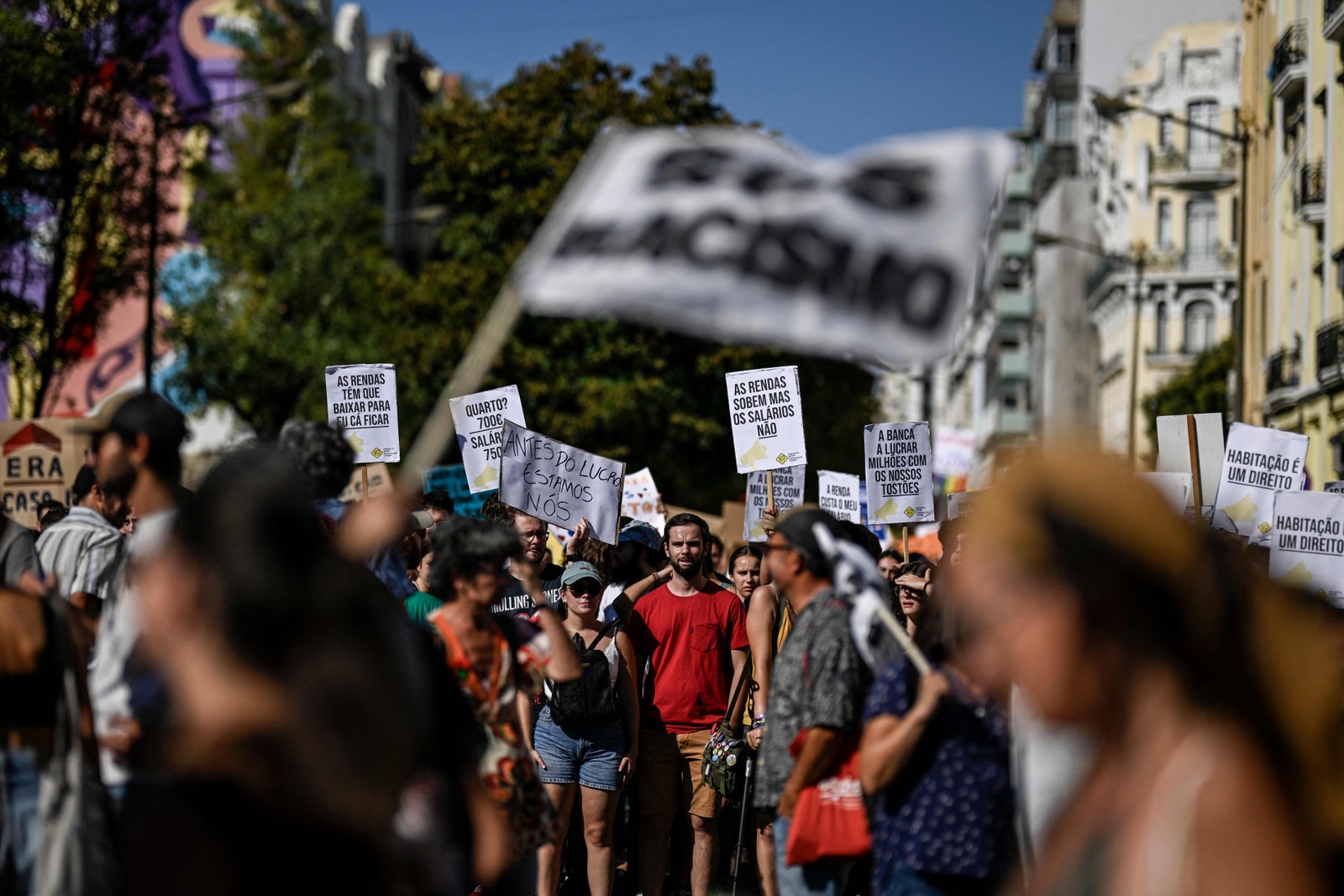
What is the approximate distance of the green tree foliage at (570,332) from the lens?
3266 cm

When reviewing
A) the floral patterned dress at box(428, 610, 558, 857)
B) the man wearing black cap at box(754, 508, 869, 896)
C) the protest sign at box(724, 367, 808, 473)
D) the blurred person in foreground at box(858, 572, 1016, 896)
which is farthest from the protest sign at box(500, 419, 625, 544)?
the blurred person in foreground at box(858, 572, 1016, 896)

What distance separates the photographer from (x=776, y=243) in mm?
3934

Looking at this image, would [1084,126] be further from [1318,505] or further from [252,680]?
[252,680]

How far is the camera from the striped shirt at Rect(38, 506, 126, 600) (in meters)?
5.96

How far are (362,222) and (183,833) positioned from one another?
38757mm

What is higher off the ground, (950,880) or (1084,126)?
(1084,126)

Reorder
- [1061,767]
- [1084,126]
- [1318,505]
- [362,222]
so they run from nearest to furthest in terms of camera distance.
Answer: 1. [1061,767]
2. [1318,505]
3. [362,222]
4. [1084,126]

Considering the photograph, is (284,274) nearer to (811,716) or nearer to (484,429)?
(484,429)

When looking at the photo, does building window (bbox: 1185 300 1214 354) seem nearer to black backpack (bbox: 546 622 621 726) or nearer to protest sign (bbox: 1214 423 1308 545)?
protest sign (bbox: 1214 423 1308 545)

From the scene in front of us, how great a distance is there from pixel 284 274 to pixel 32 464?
22854 millimetres

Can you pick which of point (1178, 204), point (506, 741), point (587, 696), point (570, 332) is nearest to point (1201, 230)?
point (1178, 204)

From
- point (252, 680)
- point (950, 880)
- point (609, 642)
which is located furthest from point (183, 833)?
point (609, 642)

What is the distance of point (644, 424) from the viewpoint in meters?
32.6

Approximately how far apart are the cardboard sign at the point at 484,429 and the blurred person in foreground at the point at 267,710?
8568 millimetres
